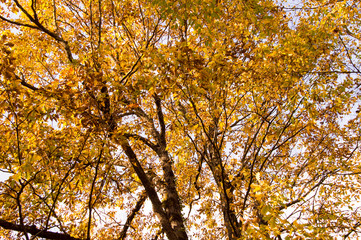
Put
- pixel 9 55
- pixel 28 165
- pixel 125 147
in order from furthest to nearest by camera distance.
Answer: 1. pixel 125 147
2. pixel 9 55
3. pixel 28 165

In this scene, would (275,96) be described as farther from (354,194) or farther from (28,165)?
(354,194)

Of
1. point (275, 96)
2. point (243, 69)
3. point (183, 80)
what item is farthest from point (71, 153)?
point (275, 96)

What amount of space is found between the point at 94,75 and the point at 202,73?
5.29ft

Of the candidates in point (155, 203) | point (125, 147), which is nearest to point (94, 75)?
point (125, 147)

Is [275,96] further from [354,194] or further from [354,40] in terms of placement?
[354,194]

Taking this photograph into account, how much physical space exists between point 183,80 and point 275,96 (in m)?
1.57

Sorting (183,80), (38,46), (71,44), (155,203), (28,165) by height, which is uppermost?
(38,46)

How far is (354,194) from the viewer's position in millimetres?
8086

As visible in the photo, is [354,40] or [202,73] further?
[354,40]

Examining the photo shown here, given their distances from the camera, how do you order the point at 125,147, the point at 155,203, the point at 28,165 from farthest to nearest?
the point at 155,203 → the point at 125,147 → the point at 28,165

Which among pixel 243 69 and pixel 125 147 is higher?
pixel 243 69

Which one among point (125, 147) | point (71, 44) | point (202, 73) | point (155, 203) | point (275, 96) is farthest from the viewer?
point (71, 44)

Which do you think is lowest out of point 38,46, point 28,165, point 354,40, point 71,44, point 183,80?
point 28,165

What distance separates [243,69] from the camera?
388 cm
